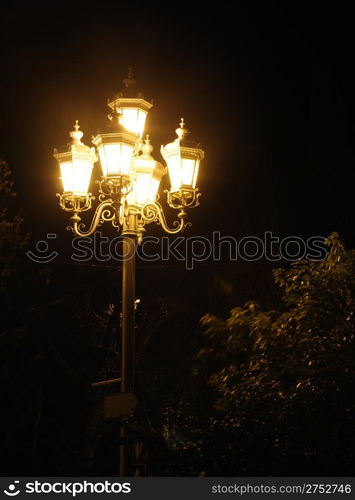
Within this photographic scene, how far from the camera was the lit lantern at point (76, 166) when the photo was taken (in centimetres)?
667

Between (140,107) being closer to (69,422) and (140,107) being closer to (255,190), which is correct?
(255,190)

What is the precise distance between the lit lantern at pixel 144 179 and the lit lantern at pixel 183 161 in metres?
0.15

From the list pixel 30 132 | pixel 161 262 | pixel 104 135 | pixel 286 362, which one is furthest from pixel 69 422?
pixel 104 135

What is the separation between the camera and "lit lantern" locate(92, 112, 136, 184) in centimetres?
603

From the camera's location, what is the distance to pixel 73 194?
22.1 feet

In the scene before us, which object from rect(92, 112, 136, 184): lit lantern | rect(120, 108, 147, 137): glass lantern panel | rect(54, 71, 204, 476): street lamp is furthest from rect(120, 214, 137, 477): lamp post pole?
rect(120, 108, 147, 137): glass lantern panel

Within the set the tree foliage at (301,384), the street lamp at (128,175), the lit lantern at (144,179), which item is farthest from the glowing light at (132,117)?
the tree foliage at (301,384)

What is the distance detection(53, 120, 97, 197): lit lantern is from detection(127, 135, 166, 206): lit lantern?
0.44 m

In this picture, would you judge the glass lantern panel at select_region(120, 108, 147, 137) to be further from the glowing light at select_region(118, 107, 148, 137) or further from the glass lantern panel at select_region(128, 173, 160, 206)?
the glass lantern panel at select_region(128, 173, 160, 206)

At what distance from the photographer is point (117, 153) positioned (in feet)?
19.8

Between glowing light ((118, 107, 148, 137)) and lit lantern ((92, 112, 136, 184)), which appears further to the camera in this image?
glowing light ((118, 107, 148, 137))

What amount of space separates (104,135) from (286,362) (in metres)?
2.64

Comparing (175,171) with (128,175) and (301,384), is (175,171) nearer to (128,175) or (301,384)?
(128,175)
